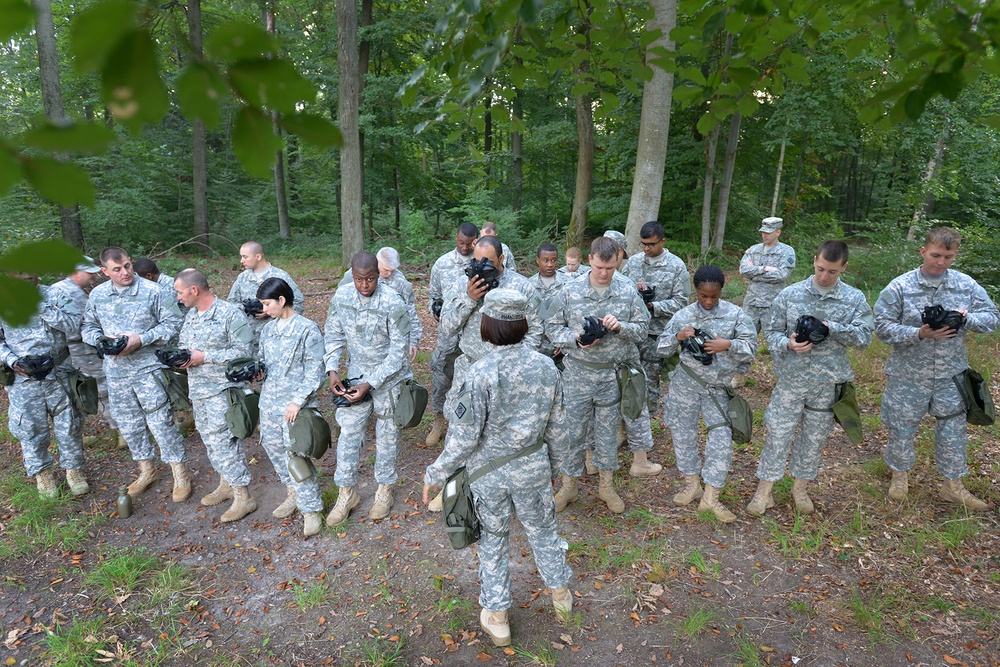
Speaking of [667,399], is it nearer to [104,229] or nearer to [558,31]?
[558,31]

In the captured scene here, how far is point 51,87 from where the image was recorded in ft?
29.2

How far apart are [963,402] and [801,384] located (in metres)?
1.35

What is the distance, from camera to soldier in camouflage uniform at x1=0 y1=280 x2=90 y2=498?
4922mm

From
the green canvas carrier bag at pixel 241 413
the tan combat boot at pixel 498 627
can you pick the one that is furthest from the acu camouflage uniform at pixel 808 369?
the green canvas carrier bag at pixel 241 413

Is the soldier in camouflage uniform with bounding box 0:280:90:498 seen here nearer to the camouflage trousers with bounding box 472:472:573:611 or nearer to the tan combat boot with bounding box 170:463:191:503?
the tan combat boot with bounding box 170:463:191:503

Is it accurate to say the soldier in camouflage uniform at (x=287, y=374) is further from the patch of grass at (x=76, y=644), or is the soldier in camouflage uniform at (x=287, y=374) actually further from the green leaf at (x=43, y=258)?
the green leaf at (x=43, y=258)

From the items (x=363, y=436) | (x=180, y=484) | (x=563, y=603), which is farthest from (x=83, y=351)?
(x=563, y=603)

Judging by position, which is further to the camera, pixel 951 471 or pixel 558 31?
pixel 951 471

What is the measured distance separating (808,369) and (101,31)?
15.3 feet

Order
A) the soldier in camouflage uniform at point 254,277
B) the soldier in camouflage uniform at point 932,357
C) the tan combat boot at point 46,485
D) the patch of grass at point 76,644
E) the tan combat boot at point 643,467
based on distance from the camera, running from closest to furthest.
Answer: the patch of grass at point 76,644 → the soldier in camouflage uniform at point 932,357 → the tan combat boot at point 46,485 → the tan combat boot at point 643,467 → the soldier in camouflage uniform at point 254,277

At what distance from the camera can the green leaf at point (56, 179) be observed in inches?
41.9

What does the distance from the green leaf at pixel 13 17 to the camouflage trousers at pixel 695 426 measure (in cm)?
442

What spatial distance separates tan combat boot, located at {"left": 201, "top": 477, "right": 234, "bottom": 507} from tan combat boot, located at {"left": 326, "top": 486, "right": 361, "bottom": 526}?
3.86 ft

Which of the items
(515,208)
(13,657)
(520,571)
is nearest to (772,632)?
(520,571)
